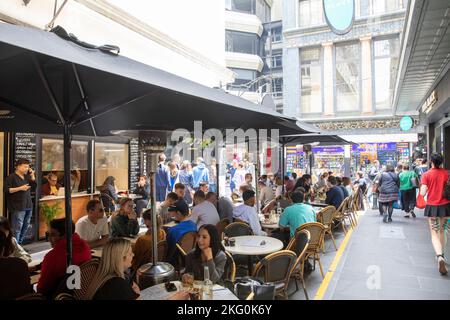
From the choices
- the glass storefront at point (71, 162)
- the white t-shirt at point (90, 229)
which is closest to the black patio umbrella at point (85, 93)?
the white t-shirt at point (90, 229)

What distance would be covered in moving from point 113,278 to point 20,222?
573 cm

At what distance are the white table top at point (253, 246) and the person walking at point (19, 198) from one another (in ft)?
16.0

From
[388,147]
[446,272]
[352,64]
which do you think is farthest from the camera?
[352,64]

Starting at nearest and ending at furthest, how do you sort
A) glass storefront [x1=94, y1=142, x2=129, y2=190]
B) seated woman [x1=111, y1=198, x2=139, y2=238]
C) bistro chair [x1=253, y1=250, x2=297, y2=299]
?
bistro chair [x1=253, y1=250, x2=297, y2=299] → seated woman [x1=111, y1=198, x2=139, y2=238] → glass storefront [x1=94, y1=142, x2=129, y2=190]

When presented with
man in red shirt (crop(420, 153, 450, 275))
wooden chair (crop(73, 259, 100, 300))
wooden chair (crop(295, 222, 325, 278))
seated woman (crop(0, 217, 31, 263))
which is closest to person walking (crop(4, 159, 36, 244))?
seated woman (crop(0, 217, 31, 263))

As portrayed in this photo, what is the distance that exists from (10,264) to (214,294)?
1.89m

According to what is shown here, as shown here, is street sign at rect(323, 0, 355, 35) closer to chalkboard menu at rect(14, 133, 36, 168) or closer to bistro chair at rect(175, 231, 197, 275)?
bistro chair at rect(175, 231, 197, 275)

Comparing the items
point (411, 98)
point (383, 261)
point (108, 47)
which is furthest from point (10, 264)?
point (411, 98)

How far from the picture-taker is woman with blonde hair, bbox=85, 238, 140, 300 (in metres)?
2.80

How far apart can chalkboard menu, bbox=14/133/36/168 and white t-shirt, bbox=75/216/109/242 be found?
350cm

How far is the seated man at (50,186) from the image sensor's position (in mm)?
8508

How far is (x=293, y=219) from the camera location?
5883 millimetres

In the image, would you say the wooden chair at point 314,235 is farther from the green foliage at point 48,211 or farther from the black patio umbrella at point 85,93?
the green foliage at point 48,211
